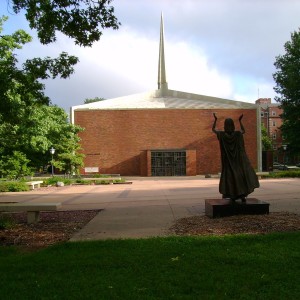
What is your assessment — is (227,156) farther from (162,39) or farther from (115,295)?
(162,39)

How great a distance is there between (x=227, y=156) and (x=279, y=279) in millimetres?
5584

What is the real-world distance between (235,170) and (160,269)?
528 centimetres

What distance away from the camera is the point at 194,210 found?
458 inches

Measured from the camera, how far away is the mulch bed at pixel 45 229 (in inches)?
291

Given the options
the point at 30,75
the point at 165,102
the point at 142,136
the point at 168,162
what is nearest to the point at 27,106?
the point at 30,75

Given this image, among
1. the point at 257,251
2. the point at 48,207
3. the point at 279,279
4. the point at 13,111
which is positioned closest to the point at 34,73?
the point at 13,111

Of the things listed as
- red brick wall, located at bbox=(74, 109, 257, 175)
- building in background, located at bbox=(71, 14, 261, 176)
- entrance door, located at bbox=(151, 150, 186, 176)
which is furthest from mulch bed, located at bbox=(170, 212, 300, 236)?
red brick wall, located at bbox=(74, 109, 257, 175)

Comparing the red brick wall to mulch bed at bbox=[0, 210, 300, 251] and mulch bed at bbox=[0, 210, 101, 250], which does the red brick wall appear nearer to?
mulch bed at bbox=[0, 210, 101, 250]

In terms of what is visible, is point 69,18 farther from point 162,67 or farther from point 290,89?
point 162,67

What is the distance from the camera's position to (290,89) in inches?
1743

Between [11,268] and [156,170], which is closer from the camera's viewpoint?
[11,268]

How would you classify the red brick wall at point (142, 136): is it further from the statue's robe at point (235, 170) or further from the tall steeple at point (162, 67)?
the statue's robe at point (235, 170)

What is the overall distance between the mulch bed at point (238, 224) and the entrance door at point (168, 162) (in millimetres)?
34959

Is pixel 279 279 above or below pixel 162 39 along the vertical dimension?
below
